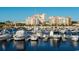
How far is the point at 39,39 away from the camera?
6.95 ft

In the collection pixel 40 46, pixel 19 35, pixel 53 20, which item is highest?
pixel 53 20

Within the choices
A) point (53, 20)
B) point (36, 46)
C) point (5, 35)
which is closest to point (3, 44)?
point (5, 35)

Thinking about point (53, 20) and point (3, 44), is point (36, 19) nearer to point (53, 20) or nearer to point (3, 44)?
point (53, 20)

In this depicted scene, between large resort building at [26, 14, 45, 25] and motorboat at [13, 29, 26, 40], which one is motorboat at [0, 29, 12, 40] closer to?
motorboat at [13, 29, 26, 40]

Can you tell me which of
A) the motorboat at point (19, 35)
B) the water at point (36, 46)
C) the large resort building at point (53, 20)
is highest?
the large resort building at point (53, 20)

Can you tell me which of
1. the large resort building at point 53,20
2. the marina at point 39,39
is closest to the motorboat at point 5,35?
the marina at point 39,39

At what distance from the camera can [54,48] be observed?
6.92 ft

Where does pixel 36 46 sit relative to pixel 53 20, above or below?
below

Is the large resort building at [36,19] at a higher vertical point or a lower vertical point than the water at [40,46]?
higher

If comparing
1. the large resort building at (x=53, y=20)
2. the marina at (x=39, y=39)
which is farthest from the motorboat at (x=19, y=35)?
the large resort building at (x=53, y=20)

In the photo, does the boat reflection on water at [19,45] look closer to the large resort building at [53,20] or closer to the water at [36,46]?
Answer: the water at [36,46]

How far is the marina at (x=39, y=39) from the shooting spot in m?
2.10
